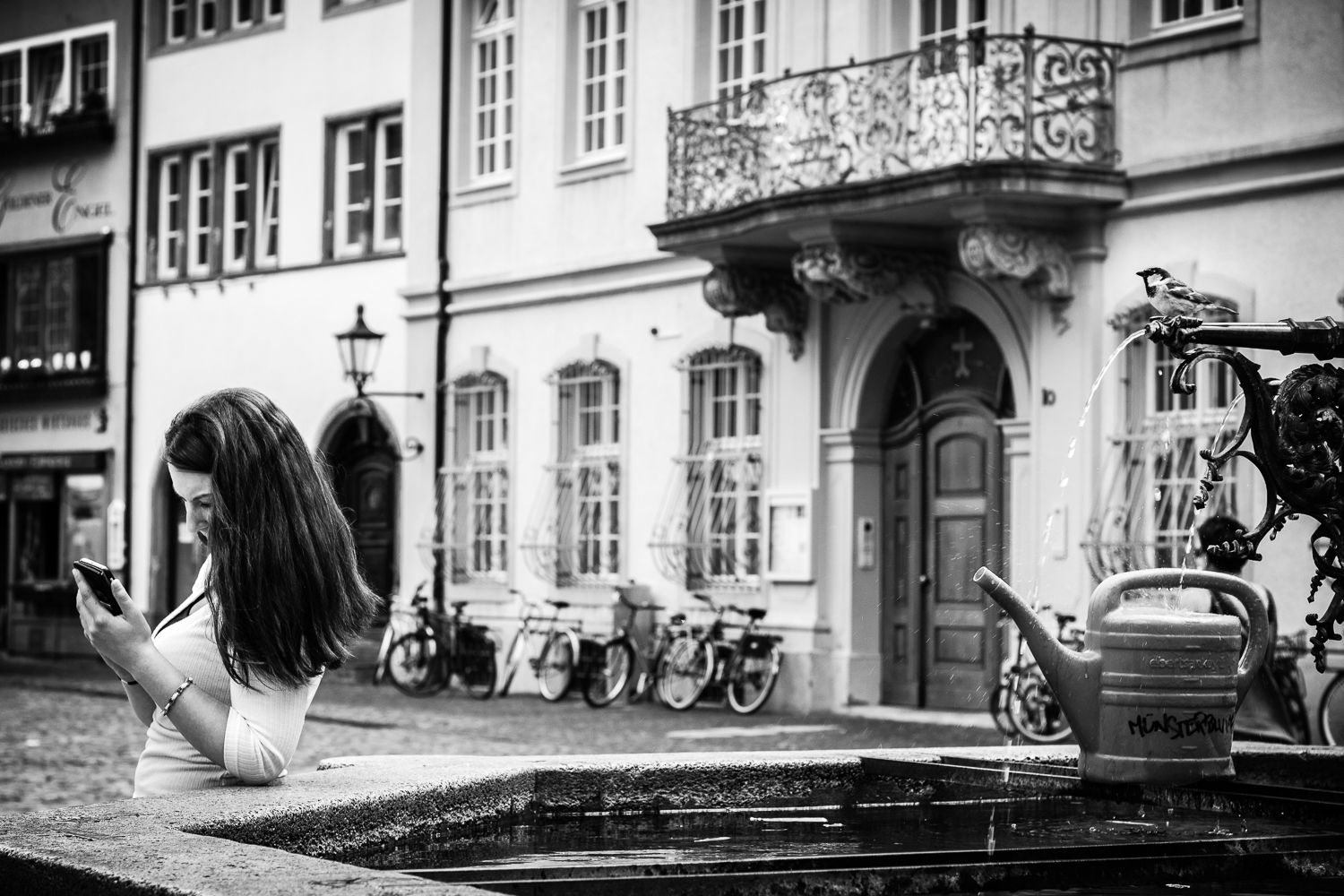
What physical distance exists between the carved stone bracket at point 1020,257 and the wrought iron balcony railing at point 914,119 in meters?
0.65

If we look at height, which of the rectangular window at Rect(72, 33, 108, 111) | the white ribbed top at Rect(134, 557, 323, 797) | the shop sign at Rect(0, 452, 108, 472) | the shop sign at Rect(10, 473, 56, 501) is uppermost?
the rectangular window at Rect(72, 33, 108, 111)

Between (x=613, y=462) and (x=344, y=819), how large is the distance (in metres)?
19.1

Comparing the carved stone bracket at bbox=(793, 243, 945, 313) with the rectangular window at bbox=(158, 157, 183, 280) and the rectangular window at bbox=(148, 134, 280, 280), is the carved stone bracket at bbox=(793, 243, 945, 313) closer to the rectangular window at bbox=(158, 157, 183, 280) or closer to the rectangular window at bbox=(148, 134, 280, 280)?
the rectangular window at bbox=(148, 134, 280, 280)

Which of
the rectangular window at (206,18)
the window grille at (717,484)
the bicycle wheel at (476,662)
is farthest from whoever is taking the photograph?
the rectangular window at (206,18)

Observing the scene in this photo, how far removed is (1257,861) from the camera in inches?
177

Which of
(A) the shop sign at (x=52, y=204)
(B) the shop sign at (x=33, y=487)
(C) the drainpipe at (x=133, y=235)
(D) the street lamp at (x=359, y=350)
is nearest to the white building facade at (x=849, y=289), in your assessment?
(D) the street lamp at (x=359, y=350)

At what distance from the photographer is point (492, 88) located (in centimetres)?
2581

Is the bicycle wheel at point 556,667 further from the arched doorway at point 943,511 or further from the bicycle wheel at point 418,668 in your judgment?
→ the arched doorway at point 943,511

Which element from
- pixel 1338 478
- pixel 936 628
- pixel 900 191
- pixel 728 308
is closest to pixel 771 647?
pixel 936 628

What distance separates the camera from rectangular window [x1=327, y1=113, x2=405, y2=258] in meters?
27.1

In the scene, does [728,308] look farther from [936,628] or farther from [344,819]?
[344,819]

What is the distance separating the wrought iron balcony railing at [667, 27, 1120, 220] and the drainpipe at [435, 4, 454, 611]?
6.34 m

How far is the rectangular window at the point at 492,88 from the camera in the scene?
25.4 meters

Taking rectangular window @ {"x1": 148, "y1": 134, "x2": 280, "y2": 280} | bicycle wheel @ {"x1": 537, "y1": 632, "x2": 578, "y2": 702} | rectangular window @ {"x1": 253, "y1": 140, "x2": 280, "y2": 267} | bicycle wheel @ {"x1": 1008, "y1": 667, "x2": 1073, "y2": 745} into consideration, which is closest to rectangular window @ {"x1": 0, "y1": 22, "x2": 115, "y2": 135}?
rectangular window @ {"x1": 148, "y1": 134, "x2": 280, "y2": 280}
